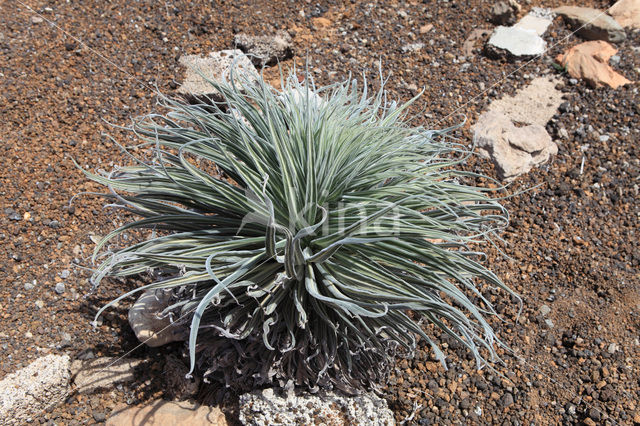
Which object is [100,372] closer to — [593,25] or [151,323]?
[151,323]

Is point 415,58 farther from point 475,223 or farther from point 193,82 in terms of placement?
point 475,223

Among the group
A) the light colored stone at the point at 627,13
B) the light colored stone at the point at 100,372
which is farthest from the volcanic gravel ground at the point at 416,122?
the light colored stone at the point at 627,13

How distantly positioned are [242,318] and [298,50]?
2288 mm

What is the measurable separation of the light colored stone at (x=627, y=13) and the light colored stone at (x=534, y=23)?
1.72ft

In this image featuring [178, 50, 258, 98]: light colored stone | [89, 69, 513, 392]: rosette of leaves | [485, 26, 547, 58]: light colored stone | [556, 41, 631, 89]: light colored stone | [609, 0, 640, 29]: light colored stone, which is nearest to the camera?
[89, 69, 513, 392]: rosette of leaves

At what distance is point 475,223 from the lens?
2227 mm

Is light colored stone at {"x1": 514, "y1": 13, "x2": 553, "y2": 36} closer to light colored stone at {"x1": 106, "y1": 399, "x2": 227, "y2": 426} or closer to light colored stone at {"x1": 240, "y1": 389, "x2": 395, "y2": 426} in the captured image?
light colored stone at {"x1": 240, "y1": 389, "x2": 395, "y2": 426}

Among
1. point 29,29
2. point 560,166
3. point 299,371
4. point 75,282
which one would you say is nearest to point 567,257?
point 560,166

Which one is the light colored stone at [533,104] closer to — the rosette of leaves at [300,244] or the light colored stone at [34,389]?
the rosette of leaves at [300,244]

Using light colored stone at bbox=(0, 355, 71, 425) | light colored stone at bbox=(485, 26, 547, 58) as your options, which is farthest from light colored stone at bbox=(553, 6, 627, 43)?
light colored stone at bbox=(0, 355, 71, 425)

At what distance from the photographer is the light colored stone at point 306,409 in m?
2.02

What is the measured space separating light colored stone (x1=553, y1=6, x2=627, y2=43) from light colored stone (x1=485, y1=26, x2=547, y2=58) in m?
0.36

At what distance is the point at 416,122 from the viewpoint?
326 cm

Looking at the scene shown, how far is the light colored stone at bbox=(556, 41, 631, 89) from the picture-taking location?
3488mm
